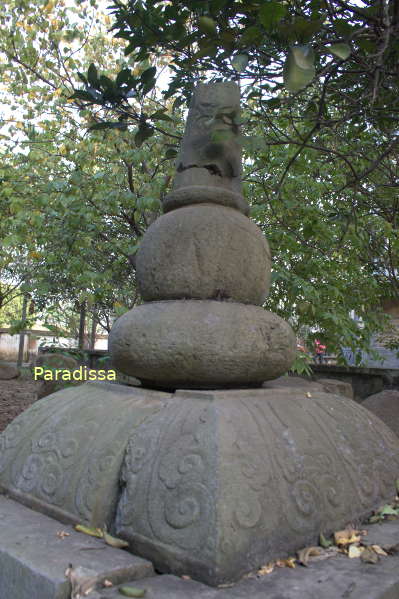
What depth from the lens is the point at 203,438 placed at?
184cm

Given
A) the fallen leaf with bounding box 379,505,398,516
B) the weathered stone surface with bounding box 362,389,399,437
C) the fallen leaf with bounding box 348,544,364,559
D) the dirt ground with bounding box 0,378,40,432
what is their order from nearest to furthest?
the fallen leaf with bounding box 348,544,364,559 → the fallen leaf with bounding box 379,505,398,516 → the weathered stone surface with bounding box 362,389,399,437 → the dirt ground with bounding box 0,378,40,432

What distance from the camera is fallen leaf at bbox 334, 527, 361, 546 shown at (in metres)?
1.86

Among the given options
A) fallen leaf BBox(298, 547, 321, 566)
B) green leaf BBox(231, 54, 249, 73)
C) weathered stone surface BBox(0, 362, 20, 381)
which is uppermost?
green leaf BBox(231, 54, 249, 73)

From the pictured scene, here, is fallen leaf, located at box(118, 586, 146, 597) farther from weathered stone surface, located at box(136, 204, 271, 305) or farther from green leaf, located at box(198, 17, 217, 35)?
green leaf, located at box(198, 17, 217, 35)

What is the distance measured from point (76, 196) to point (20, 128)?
2598mm

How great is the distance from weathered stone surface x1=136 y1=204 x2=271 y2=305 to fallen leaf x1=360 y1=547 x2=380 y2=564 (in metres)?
1.25

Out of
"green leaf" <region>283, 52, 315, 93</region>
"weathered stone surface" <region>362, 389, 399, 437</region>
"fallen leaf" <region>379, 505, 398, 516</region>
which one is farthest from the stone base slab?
"weathered stone surface" <region>362, 389, 399, 437</region>

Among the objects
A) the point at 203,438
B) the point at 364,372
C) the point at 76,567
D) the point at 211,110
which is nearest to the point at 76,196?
the point at 211,110

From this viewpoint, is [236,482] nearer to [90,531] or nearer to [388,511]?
[90,531]

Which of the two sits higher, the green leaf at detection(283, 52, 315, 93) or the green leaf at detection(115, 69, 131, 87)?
the green leaf at detection(115, 69, 131, 87)

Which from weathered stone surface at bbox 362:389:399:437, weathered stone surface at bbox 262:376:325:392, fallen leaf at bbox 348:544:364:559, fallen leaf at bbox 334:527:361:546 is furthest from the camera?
weathered stone surface at bbox 362:389:399:437

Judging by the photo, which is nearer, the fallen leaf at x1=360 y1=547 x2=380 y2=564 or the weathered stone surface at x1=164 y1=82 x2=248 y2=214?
the fallen leaf at x1=360 y1=547 x2=380 y2=564

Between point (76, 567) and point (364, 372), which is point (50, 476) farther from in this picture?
point (364, 372)

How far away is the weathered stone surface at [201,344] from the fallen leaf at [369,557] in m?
0.87
